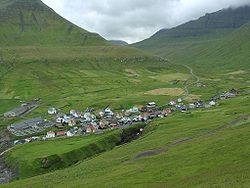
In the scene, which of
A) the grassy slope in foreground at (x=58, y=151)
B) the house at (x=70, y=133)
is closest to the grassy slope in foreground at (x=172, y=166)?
the grassy slope in foreground at (x=58, y=151)

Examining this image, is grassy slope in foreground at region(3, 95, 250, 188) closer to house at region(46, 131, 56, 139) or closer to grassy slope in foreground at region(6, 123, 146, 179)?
grassy slope in foreground at region(6, 123, 146, 179)

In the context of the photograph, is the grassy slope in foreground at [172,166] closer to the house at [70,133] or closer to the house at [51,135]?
the house at [70,133]

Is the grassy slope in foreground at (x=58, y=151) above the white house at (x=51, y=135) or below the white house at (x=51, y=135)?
below

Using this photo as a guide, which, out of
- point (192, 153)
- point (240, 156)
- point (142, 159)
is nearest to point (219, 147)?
point (192, 153)

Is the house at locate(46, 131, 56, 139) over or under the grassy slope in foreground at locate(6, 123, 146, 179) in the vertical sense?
over

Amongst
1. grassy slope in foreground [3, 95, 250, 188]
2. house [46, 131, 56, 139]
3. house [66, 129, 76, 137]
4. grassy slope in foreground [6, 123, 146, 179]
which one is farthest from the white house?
grassy slope in foreground [3, 95, 250, 188]

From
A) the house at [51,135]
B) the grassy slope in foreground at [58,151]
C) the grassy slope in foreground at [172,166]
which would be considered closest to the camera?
the grassy slope in foreground at [172,166]

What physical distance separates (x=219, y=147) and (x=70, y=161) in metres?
61.5

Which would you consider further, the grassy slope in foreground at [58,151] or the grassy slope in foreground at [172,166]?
the grassy slope in foreground at [58,151]

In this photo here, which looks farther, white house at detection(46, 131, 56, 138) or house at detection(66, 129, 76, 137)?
white house at detection(46, 131, 56, 138)

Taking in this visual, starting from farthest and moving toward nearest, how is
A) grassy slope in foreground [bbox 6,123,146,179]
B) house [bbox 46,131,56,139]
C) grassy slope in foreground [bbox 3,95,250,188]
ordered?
house [bbox 46,131,56,139]
grassy slope in foreground [bbox 6,123,146,179]
grassy slope in foreground [bbox 3,95,250,188]

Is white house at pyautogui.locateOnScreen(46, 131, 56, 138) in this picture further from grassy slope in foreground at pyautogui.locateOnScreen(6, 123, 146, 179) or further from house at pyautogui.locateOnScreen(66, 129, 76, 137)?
grassy slope in foreground at pyautogui.locateOnScreen(6, 123, 146, 179)

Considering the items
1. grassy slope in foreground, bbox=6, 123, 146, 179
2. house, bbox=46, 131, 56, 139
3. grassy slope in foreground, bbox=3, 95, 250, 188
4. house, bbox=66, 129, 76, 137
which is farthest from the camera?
house, bbox=46, 131, 56, 139

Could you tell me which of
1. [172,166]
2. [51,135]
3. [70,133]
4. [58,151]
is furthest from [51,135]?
[172,166]
